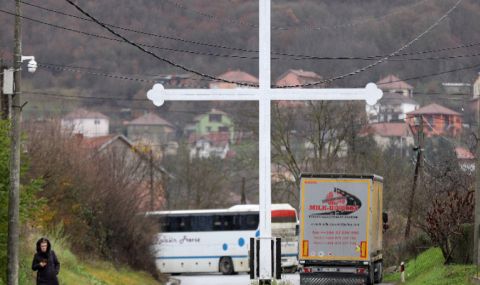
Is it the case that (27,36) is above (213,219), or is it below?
above

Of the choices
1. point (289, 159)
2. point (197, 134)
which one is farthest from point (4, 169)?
point (197, 134)

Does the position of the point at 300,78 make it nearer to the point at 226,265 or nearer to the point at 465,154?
the point at 465,154

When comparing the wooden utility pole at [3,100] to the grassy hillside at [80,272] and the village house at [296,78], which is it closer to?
the grassy hillside at [80,272]

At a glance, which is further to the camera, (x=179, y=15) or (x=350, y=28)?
(x=350, y=28)

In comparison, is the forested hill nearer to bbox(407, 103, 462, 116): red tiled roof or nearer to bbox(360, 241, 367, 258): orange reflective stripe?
bbox(407, 103, 462, 116): red tiled roof

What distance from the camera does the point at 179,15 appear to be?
270 feet

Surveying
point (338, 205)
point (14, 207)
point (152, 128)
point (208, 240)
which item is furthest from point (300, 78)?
point (152, 128)

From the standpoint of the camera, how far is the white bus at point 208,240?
6725cm

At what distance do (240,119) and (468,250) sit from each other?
4113 cm

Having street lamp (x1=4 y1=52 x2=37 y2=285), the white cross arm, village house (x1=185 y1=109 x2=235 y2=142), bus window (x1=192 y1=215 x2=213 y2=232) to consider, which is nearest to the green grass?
the white cross arm

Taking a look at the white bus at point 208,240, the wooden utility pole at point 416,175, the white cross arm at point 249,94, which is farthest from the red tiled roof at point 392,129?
the white cross arm at point 249,94

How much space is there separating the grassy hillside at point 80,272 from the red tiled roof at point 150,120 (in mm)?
94901

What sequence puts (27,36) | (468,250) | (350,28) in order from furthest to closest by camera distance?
(350,28) < (27,36) < (468,250)

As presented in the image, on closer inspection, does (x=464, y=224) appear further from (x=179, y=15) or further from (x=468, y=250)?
(x=179, y=15)
